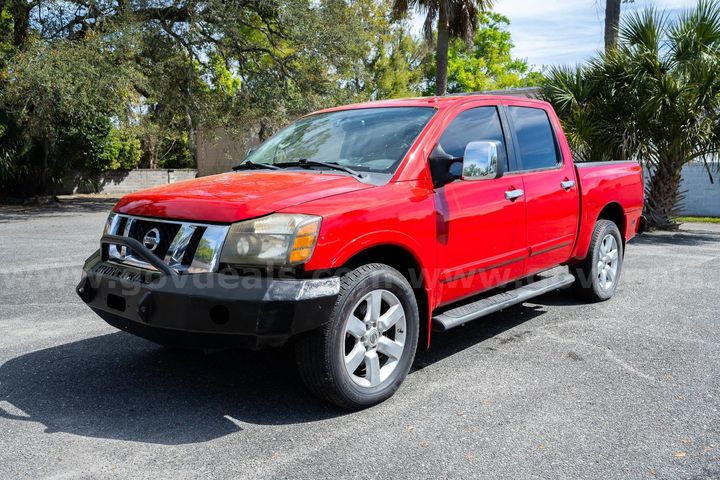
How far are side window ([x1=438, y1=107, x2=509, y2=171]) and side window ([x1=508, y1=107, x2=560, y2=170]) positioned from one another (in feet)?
0.89

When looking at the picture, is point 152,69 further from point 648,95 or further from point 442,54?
point 648,95

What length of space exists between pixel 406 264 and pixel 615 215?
367cm

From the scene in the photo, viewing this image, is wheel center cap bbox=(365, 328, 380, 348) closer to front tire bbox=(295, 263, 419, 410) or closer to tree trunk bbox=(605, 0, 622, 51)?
front tire bbox=(295, 263, 419, 410)

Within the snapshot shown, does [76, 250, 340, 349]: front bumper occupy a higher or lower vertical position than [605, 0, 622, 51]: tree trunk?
lower

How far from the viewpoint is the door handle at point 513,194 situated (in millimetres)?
4777

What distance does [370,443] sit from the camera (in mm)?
3311

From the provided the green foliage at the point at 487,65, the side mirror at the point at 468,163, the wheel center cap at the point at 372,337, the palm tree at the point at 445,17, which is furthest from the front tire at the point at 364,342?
the green foliage at the point at 487,65

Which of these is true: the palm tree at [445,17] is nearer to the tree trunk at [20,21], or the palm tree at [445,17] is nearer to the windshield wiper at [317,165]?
the tree trunk at [20,21]

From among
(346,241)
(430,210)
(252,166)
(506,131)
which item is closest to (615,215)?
(506,131)

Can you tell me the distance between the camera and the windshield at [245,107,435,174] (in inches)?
170

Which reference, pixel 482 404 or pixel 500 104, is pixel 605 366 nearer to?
pixel 482 404

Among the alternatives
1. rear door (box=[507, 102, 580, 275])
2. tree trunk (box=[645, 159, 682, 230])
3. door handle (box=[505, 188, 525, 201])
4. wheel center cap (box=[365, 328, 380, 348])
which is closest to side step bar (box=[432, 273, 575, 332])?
rear door (box=[507, 102, 580, 275])

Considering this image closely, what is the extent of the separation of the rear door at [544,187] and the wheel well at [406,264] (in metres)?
1.35

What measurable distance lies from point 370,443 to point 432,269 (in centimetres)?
127
